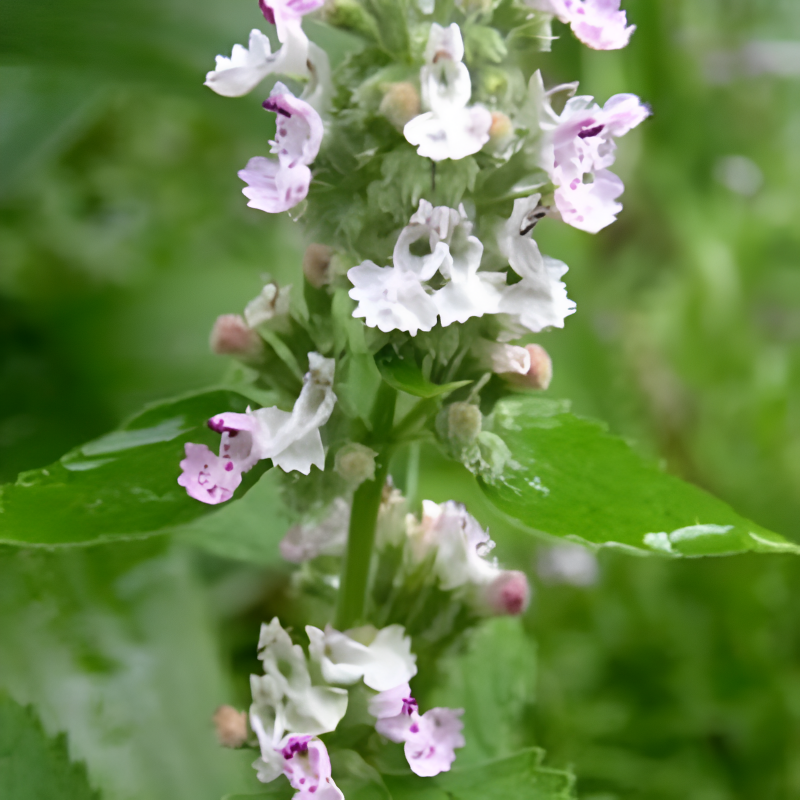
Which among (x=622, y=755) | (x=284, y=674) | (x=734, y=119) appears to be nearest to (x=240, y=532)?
(x=284, y=674)

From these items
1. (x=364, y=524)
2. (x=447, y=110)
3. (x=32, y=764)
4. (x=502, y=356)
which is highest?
(x=447, y=110)

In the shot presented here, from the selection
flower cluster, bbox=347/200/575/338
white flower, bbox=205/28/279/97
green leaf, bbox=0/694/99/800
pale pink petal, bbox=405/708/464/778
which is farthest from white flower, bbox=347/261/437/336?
green leaf, bbox=0/694/99/800

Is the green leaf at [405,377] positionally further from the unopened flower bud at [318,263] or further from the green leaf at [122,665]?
the green leaf at [122,665]

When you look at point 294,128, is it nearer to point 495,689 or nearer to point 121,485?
point 121,485

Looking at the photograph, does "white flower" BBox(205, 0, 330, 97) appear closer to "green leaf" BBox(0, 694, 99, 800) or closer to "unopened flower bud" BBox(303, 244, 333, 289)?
"unopened flower bud" BBox(303, 244, 333, 289)

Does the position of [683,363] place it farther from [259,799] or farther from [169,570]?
[259,799]

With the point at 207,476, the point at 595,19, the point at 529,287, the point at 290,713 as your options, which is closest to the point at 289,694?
the point at 290,713
